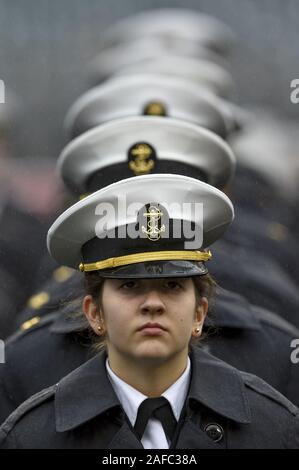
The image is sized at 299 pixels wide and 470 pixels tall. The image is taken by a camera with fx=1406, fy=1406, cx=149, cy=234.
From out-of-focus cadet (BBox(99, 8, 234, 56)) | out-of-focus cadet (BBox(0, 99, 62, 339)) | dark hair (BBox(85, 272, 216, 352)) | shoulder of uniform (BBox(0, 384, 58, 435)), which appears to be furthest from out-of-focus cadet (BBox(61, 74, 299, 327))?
out-of-focus cadet (BBox(99, 8, 234, 56))

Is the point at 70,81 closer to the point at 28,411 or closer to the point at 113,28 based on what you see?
the point at 113,28

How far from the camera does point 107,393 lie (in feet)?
11.1

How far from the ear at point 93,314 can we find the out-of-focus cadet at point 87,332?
686 mm

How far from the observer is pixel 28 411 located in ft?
11.4

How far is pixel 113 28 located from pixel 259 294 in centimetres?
642

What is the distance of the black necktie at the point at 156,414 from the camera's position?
3330 millimetres

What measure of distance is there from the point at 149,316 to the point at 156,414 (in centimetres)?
25

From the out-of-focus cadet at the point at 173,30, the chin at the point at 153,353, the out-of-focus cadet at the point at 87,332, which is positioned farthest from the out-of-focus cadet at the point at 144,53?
the chin at the point at 153,353

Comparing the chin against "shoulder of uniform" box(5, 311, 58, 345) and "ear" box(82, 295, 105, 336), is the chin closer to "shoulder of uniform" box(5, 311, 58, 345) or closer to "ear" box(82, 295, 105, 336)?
"ear" box(82, 295, 105, 336)

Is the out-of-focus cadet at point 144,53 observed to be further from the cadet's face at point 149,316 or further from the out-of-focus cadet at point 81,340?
the cadet's face at point 149,316

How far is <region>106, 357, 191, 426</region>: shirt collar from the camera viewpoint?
11.0ft

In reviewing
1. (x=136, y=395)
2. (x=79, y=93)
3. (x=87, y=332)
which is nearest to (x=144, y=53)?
(x=79, y=93)

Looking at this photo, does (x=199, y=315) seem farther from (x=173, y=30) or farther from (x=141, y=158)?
(x=173, y=30)

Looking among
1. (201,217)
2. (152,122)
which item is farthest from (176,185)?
(152,122)
